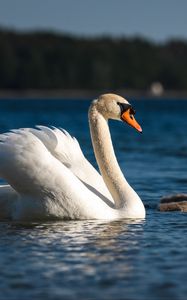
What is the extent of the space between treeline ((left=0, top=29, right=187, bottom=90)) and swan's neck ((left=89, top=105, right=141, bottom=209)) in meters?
144

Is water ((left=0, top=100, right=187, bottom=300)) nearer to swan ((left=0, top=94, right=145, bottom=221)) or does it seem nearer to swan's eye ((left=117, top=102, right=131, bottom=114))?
swan ((left=0, top=94, right=145, bottom=221))

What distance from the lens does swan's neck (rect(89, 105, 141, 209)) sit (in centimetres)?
1395

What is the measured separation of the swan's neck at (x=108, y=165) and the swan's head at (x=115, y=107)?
9 cm

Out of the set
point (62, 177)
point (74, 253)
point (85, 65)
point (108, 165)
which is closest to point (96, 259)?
point (74, 253)

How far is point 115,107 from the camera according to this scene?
14.0 metres

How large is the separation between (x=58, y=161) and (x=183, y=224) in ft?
5.87

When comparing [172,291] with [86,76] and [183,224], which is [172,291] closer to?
[183,224]

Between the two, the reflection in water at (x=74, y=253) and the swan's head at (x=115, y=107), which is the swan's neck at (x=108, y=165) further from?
the reflection in water at (x=74, y=253)

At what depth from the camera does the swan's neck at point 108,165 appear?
14.0m

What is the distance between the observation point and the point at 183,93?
183125 millimetres

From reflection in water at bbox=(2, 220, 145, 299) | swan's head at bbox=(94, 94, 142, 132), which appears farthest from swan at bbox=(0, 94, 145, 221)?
reflection in water at bbox=(2, 220, 145, 299)

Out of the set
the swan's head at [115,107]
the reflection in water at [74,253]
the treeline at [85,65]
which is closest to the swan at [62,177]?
the swan's head at [115,107]

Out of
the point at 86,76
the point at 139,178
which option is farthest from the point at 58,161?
the point at 86,76

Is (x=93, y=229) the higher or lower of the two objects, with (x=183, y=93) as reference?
lower
